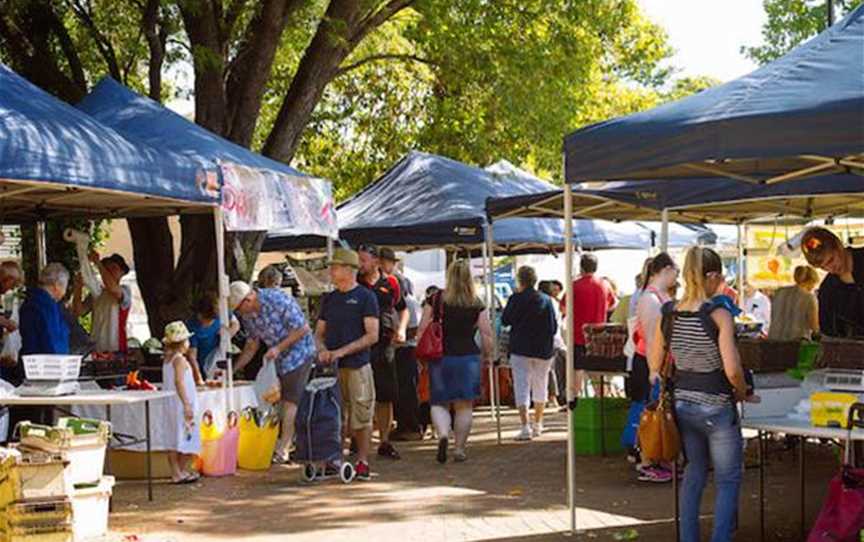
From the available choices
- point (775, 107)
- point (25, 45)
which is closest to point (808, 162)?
point (775, 107)

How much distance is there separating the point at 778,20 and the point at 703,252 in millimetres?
33625

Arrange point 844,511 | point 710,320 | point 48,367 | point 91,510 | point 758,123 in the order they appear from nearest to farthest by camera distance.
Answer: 1. point 844,511
2. point 710,320
3. point 758,123
4. point 91,510
5. point 48,367

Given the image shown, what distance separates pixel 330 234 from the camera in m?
14.0

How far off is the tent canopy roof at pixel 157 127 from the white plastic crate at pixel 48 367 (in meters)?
2.73

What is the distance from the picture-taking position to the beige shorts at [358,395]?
11.7 metres

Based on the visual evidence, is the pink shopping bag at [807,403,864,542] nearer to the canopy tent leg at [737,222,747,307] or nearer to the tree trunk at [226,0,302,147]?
the tree trunk at [226,0,302,147]

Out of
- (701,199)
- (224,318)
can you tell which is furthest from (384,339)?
(701,199)

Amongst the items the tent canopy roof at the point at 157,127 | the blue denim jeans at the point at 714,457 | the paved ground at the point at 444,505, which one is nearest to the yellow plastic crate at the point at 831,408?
the blue denim jeans at the point at 714,457

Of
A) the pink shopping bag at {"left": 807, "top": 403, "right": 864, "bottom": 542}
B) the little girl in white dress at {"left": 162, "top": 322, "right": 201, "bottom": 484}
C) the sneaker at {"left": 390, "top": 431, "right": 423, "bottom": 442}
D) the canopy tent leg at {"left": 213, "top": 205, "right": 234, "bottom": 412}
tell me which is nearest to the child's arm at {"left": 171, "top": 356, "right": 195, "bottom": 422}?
the little girl in white dress at {"left": 162, "top": 322, "right": 201, "bottom": 484}

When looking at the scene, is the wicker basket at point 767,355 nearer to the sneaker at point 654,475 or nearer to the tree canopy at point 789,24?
the sneaker at point 654,475

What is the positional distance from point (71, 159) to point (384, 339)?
13.6ft

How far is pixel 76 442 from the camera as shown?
29.8 feet

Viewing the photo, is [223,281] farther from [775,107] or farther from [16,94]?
[775,107]

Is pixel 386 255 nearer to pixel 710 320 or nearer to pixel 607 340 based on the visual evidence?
pixel 607 340
